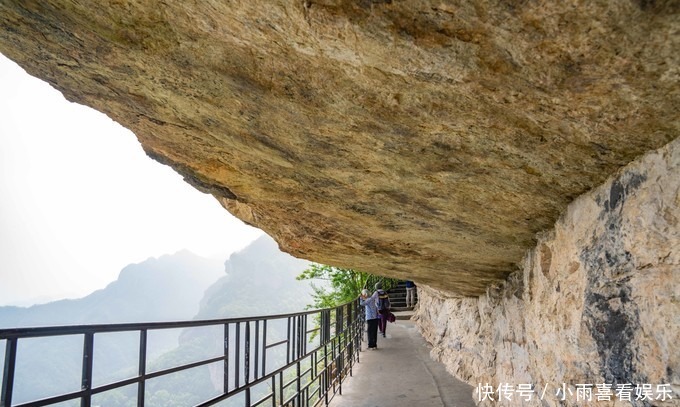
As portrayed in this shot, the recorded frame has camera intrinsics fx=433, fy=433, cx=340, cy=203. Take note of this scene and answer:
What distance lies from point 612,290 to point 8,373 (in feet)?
9.37

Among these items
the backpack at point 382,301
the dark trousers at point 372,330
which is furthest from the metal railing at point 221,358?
the backpack at point 382,301

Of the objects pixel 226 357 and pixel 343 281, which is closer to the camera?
pixel 226 357

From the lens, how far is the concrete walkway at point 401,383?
6.21m

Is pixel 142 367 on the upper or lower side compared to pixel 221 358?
upper

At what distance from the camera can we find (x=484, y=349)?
6.21 metres

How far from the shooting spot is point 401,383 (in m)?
7.21

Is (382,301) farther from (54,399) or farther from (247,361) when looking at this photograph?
(54,399)

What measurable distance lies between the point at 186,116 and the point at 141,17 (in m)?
0.98

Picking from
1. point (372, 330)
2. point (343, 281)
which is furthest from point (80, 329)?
point (343, 281)

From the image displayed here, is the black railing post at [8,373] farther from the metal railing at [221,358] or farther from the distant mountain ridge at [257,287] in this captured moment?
the distant mountain ridge at [257,287]

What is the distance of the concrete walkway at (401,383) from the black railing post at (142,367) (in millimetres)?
4414

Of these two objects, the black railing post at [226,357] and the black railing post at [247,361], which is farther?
the black railing post at [247,361]

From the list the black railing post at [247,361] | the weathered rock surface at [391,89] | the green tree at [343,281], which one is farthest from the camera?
the green tree at [343,281]

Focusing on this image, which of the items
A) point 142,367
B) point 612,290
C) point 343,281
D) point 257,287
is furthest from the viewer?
point 257,287
